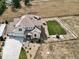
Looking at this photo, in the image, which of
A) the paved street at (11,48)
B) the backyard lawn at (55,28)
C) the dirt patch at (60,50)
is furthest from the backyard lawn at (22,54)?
the backyard lawn at (55,28)

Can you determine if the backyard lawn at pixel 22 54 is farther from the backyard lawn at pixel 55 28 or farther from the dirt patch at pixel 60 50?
the backyard lawn at pixel 55 28

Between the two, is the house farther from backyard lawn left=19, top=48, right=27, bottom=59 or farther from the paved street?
backyard lawn left=19, top=48, right=27, bottom=59

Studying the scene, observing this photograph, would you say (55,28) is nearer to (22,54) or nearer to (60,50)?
(60,50)

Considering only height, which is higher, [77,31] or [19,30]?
[19,30]

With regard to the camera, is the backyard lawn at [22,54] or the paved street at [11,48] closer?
the backyard lawn at [22,54]

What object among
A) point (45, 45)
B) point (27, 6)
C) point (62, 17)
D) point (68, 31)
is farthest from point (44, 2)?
point (45, 45)

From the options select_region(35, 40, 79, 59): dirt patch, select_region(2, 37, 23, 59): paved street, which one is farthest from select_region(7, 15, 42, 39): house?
select_region(35, 40, 79, 59): dirt patch

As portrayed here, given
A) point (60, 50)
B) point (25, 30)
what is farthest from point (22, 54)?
point (60, 50)

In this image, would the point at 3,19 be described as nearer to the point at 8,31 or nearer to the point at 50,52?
the point at 8,31
